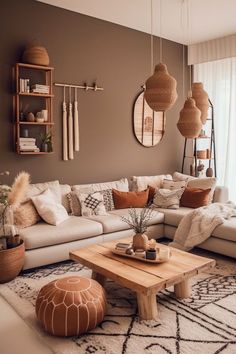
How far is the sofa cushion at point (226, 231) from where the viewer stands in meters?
3.61

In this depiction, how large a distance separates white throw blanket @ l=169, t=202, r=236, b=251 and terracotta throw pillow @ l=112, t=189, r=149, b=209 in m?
0.75

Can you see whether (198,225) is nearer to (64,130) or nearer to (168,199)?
(168,199)

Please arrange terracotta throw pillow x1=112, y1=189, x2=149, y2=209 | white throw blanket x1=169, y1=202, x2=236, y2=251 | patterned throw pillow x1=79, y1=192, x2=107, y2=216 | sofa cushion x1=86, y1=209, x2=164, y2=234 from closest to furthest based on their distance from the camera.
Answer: white throw blanket x1=169, y1=202, x2=236, y2=251 < sofa cushion x1=86, y1=209, x2=164, y2=234 < patterned throw pillow x1=79, y1=192, x2=107, y2=216 < terracotta throw pillow x1=112, y1=189, x2=149, y2=209

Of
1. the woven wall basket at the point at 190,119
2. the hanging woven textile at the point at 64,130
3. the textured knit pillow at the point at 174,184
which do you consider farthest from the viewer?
the textured knit pillow at the point at 174,184

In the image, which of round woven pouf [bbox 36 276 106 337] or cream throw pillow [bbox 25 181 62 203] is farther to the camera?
cream throw pillow [bbox 25 181 62 203]

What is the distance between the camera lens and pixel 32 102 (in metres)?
4.18

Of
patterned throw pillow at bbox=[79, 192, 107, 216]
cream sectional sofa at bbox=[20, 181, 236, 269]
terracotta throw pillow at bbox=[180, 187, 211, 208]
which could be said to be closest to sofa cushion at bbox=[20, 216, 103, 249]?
cream sectional sofa at bbox=[20, 181, 236, 269]

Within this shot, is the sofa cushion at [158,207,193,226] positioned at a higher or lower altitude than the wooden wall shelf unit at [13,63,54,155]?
lower

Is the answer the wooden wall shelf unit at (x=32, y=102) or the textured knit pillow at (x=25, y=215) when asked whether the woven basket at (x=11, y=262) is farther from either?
the wooden wall shelf unit at (x=32, y=102)

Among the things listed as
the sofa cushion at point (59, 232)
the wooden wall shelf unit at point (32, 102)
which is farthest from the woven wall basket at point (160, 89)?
the wooden wall shelf unit at point (32, 102)

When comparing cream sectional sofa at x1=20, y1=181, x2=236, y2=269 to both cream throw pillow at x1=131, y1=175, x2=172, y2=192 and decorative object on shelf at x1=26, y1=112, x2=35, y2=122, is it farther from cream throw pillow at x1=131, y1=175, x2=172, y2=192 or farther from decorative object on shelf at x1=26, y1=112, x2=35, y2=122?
decorative object on shelf at x1=26, y1=112, x2=35, y2=122

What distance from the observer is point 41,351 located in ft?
6.95

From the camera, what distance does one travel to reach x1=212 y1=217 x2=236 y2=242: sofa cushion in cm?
361

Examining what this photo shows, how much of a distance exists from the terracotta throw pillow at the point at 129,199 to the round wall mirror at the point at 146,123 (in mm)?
1095
